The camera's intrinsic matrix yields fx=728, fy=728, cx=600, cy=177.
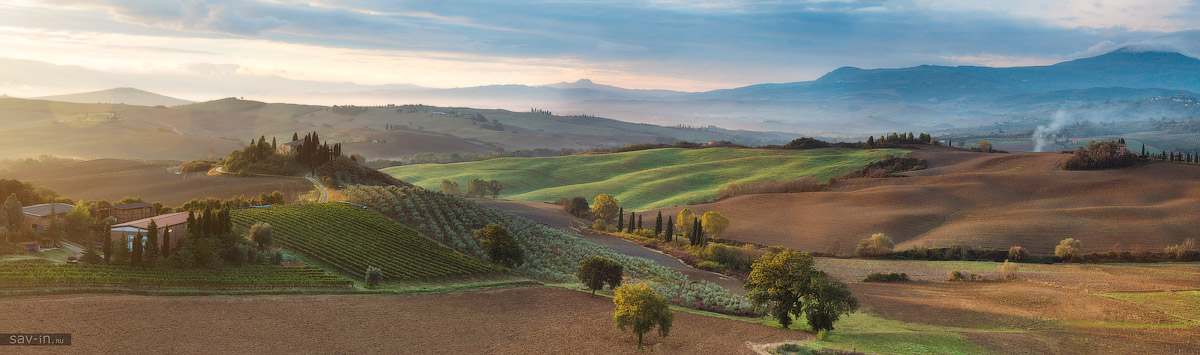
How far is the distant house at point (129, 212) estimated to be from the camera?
53.0m

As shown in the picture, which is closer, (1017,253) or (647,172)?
(1017,253)

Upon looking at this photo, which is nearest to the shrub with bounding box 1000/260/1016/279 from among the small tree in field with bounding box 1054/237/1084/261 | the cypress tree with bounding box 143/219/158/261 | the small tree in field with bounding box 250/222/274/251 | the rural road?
the small tree in field with bounding box 1054/237/1084/261

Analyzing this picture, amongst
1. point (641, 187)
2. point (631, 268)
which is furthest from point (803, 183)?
point (631, 268)

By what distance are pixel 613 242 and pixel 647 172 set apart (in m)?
69.3

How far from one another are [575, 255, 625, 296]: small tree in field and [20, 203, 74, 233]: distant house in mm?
32136

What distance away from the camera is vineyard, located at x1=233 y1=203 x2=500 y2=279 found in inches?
1810

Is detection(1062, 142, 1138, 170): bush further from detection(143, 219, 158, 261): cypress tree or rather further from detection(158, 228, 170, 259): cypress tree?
detection(143, 219, 158, 261): cypress tree

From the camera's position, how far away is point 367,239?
51844mm

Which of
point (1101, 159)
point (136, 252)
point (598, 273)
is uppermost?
point (1101, 159)

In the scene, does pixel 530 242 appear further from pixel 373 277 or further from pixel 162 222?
pixel 162 222

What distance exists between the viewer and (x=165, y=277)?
1471 inches

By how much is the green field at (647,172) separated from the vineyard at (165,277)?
7483cm

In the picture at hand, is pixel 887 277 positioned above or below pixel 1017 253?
below

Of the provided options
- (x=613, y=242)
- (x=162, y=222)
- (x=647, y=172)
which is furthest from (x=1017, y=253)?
(x=647, y=172)
